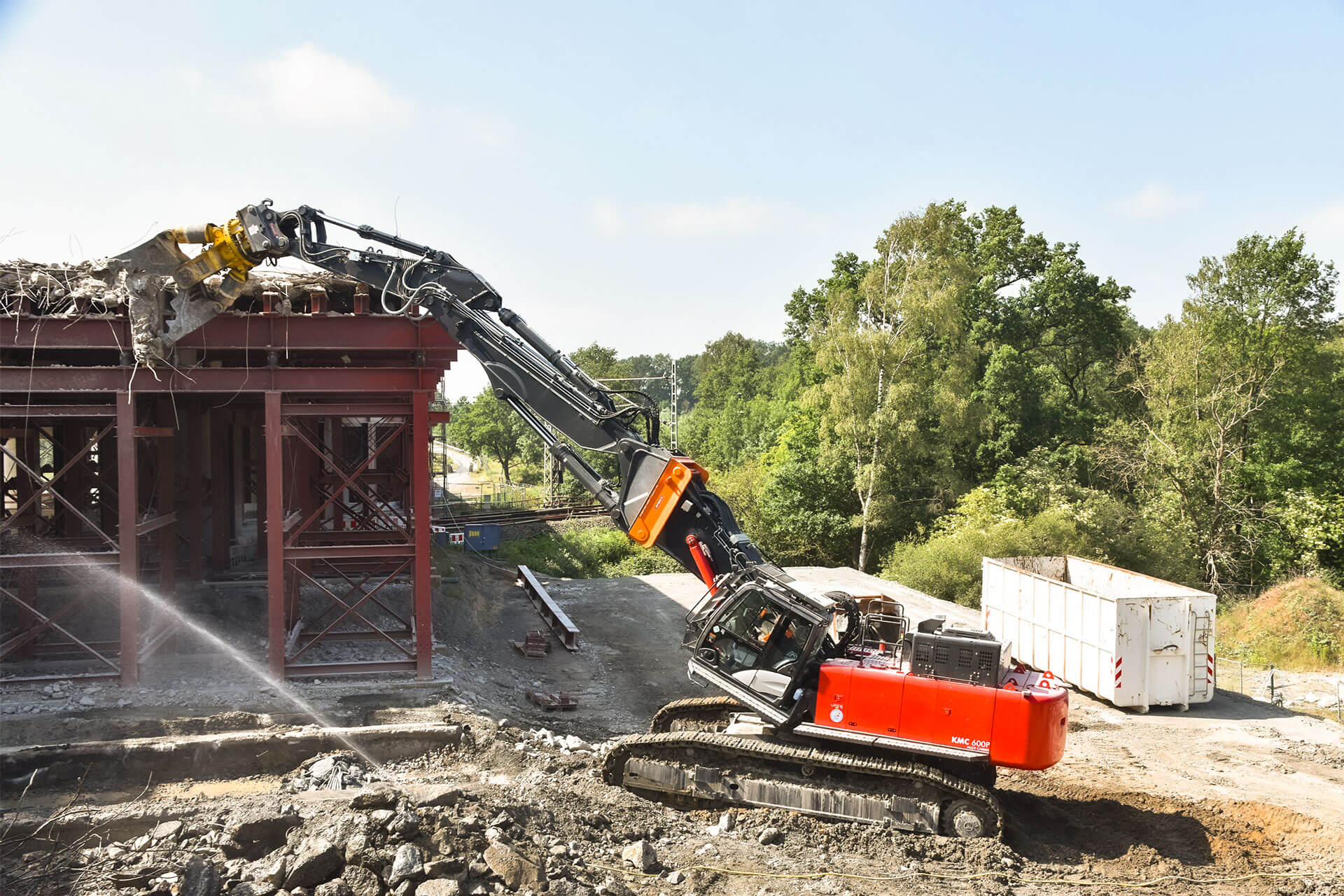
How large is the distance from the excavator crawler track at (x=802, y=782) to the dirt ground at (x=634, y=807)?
0.67 feet

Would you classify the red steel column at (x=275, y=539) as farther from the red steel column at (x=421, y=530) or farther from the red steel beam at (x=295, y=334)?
the red steel column at (x=421, y=530)

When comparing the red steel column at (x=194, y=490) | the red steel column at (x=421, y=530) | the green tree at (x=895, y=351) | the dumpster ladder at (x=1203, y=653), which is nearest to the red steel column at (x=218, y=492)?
the red steel column at (x=194, y=490)

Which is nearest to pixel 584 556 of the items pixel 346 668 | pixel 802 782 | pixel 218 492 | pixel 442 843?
pixel 218 492

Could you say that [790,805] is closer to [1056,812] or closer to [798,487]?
[1056,812]

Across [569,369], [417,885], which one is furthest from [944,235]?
[417,885]

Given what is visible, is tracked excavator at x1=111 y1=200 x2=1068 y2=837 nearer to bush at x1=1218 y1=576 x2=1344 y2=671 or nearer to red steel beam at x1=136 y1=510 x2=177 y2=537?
red steel beam at x1=136 y1=510 x2=177 y2=537

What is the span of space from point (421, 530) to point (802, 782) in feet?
20.8

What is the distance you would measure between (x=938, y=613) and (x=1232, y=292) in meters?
14.8

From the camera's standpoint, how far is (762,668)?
9.53m

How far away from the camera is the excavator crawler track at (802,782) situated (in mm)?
8969

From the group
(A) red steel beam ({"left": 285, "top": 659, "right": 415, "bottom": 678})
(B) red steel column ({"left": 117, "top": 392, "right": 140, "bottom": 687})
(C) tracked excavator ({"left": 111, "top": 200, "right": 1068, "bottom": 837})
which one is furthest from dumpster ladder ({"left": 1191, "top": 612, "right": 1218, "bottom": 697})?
(B) red steel column ({"left": 117, "top": 392, "right": 140, "bottom": 687})

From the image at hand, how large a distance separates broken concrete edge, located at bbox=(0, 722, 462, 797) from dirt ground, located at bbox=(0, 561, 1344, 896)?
0.48 ft

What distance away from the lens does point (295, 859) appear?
22.8 ft

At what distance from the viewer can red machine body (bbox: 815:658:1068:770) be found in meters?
8.75
